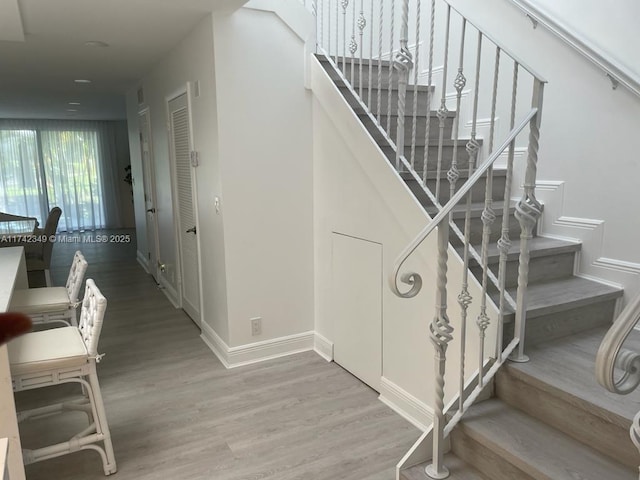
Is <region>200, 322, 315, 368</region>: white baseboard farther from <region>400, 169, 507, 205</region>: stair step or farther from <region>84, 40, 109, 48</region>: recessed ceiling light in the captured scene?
<region>84, 40, 109, 48</region>: recessed ceiling light

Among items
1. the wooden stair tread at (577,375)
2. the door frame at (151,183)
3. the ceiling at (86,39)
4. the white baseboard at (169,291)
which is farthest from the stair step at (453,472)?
the door frame at (151,183)

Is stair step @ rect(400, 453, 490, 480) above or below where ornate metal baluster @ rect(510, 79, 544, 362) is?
below

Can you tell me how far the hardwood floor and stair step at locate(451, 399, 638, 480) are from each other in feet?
1.73

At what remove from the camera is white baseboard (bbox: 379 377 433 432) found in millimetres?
2574

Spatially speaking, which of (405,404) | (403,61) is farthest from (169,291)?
(403,61)

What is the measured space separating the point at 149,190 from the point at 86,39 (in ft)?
7.71

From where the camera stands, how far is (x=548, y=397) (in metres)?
1.89

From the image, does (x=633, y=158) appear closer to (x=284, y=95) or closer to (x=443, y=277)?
(x=443, y=277)

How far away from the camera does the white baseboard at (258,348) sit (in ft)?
11.0

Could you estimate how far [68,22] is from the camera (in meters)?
3.03

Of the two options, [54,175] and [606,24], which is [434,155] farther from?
[54,175]

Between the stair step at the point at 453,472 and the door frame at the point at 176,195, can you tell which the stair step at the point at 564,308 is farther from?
the door frame at the point at 176,195

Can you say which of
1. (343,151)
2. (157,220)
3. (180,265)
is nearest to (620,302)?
(343,151)

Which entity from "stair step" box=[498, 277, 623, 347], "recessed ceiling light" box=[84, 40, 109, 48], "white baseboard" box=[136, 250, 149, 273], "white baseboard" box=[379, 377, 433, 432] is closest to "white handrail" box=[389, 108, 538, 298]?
"stair step" box=[498, 277, 623, 347]
